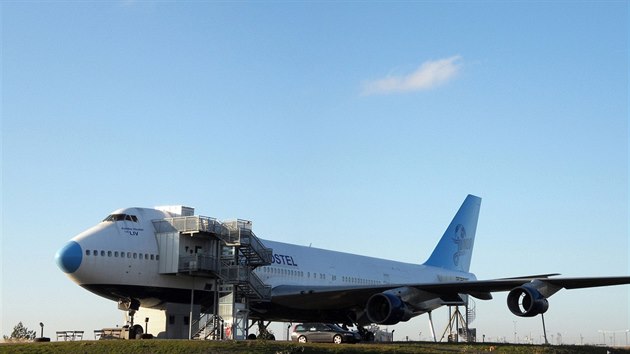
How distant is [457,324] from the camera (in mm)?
62688

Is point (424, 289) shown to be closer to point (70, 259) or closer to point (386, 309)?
point (386, 309)

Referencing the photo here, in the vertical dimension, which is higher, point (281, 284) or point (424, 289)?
point (281, 284)

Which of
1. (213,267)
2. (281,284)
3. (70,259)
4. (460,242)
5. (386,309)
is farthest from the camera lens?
(460,242)

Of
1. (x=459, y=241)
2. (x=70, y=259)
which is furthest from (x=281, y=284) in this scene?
(x=459, y=241)

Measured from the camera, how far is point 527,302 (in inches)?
1481

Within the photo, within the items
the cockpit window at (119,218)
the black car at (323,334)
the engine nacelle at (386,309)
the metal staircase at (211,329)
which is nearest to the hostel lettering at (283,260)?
the black car at (323,334)

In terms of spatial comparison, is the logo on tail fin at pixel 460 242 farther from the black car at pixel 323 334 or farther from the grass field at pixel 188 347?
the grass field at pixel 188 347

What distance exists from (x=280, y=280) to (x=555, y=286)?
1480 centimetres

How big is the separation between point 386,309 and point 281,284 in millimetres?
7170

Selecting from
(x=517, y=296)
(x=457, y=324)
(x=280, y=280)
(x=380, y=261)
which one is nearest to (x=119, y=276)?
(x=280, y=280)

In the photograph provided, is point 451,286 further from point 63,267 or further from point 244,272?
point 63,267

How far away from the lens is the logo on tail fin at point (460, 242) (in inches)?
2616

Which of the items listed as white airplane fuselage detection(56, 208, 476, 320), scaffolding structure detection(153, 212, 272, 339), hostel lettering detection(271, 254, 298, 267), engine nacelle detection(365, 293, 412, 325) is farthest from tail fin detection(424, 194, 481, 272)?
scaffolding structure detection(153, 212, 272, 339)

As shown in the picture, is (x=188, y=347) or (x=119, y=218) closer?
(x=188, y=347)
